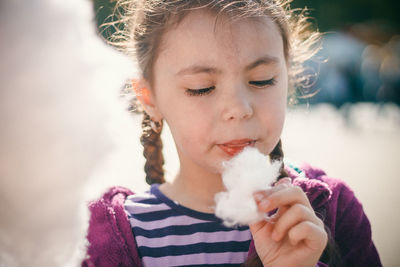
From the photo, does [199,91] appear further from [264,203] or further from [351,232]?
[351,232]

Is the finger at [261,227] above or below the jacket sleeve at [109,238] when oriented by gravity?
above

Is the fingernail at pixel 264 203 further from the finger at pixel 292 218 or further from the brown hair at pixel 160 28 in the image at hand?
the brown hair at pixel 160 28

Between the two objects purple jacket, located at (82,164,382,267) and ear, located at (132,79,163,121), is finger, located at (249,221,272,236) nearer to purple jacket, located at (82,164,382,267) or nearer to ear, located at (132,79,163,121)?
purple jacket, located at (82,164,382,267)

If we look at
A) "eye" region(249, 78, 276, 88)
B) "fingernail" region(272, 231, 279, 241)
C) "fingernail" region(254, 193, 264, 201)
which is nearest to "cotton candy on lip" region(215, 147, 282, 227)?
"fingernail" region(254, 193, 264, 201)

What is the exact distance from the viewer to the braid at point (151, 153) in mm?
2404

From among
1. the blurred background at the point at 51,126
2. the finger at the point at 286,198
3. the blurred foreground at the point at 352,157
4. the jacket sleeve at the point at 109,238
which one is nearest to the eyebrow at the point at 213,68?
the blurred background at the point at 51,126

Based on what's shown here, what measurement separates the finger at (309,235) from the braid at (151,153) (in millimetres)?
1286

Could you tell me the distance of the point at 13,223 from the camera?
1.02 metres

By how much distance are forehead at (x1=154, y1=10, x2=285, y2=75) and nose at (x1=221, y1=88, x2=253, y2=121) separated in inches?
4.9

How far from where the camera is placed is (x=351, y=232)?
6.31 ft

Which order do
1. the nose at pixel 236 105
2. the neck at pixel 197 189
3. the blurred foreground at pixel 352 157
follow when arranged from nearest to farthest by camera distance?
the nose at pixel 236 105 < the neck at pixel 197 189 < the blurred foreground at pixel 352 157

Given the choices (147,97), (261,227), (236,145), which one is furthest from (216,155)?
(147,97)

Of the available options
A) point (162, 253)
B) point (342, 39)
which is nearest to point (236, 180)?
point (162, 253)

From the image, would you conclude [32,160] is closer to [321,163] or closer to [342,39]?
[321,163]
